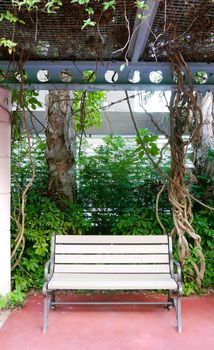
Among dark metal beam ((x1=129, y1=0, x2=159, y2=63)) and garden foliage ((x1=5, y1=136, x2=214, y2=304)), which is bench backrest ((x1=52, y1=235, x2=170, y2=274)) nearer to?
garden foliage ((x1=5, y1=136, x2=214, y2=304))

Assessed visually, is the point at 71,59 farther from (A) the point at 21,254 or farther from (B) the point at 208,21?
(A) the point at 21,254

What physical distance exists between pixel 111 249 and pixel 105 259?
0.13 metres

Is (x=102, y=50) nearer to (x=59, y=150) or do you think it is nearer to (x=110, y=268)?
(x=59, y=150)

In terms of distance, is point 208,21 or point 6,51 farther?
point 6,51

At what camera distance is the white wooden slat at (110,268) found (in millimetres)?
4246

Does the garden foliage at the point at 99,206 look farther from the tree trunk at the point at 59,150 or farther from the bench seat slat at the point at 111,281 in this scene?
the bench seat slat at the point at 111,281

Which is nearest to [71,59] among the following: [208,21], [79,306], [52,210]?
[208,21]

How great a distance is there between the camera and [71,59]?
13.5ft

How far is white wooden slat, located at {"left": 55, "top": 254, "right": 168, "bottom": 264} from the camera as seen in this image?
429cm

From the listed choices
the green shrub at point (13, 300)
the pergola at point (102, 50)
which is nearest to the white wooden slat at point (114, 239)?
the pergola at point (102, 50)

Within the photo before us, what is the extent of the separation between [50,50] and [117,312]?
2.95 m

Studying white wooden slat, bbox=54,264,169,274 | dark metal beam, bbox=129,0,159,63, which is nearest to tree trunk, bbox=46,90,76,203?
white wooden slat, bbox=54,264,169,274

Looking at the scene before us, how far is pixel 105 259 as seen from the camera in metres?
4.32

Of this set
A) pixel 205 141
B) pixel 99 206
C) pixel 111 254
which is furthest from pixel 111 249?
pixel 205 141
